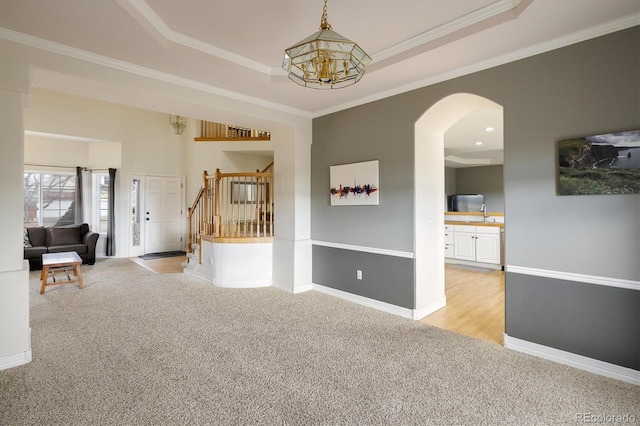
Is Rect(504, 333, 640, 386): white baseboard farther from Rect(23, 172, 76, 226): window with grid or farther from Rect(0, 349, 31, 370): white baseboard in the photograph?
Rect(23, 172, 76, 226): window with grid

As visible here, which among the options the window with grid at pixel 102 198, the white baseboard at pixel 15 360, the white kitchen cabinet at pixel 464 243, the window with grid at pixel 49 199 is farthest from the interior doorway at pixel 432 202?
the window with grid at pixel 49 199

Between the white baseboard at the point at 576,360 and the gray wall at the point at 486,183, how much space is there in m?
6.48

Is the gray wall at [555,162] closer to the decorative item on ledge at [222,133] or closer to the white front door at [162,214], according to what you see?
the decorative item on ledge at [222,133]

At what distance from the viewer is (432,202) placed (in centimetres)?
388

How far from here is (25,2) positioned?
6.99ft

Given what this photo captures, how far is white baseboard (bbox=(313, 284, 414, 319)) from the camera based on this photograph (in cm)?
369

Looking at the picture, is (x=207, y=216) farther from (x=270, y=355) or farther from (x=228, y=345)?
(x=270, y=355)

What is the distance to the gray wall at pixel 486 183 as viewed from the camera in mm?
8500

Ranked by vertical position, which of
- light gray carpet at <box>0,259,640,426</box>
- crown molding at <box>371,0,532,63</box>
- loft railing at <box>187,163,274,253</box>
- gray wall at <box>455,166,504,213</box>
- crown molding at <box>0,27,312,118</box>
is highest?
crown molding at <box>371,0,532,63</box>

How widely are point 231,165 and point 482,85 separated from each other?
639cm

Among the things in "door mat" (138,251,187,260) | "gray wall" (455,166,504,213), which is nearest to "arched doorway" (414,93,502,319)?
"gray wall" (455,166,504,213)

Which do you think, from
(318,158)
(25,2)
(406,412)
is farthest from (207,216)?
(406,412)

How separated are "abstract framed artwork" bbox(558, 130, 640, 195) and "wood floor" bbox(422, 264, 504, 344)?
1592 millimetres

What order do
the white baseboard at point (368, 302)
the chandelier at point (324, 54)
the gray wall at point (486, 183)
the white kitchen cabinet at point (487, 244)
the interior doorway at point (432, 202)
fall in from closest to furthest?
the chandelier at point (324, 54), the interior doorway at point (432, 202), the white baseboard at point (368, 302), the white kitchen cabinet at point (487, 244), the gray wall at point (486, 183)
